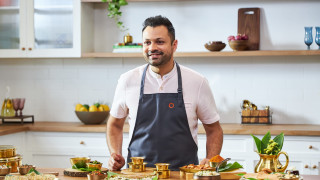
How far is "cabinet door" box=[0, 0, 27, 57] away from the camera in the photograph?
15.8 feet

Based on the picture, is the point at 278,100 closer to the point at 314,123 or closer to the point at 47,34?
the point at 314,123

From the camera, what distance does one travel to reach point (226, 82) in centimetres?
493

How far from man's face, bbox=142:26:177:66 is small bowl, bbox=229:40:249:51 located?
5.97 ft

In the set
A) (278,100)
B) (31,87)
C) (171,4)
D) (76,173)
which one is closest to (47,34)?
(31,87)

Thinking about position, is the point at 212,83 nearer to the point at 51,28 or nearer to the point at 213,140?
the point at 51,28

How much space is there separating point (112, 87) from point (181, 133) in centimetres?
229

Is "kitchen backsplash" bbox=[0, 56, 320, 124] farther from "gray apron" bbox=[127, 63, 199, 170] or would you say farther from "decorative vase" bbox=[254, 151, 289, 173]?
"decorative vase" bbox=[254, 151, 289, 173]

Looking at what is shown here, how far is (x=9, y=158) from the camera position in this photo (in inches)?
103

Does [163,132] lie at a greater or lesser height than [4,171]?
greater

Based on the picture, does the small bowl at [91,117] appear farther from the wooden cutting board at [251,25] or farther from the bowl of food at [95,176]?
the bowl of food at [95,176]

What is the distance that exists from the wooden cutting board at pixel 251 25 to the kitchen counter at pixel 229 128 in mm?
777

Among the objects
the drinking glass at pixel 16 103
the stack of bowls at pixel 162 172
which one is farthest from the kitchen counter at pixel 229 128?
the stack of bowls at pixel 162 172

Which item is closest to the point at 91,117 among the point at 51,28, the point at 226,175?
the point at 51,28

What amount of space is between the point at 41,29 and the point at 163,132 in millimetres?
2401
